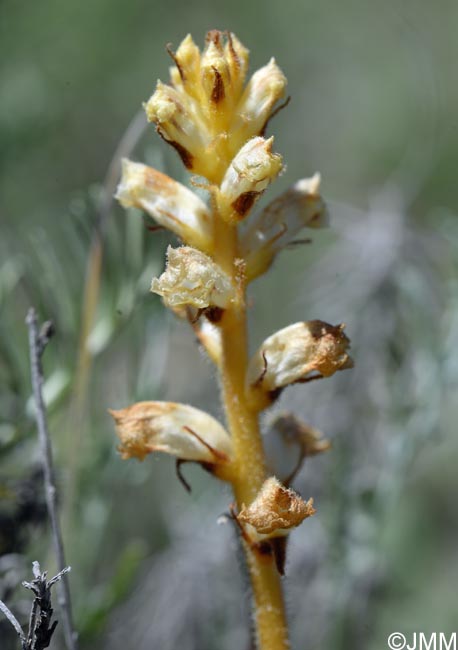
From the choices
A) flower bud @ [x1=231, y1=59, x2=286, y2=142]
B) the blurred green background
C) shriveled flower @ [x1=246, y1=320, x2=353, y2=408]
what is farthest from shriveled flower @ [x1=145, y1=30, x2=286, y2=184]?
the blurred green background

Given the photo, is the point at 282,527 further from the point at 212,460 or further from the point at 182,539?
the point at 182,539


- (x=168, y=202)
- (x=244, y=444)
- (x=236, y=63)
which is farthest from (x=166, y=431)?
(x=236, y=63)

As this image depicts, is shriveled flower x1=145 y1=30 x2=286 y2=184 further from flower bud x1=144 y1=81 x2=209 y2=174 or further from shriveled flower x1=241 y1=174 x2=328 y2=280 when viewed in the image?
shriveled flower x1=241 y1=174 x2=328 y2=280

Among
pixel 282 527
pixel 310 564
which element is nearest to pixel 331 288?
pixel 310 564

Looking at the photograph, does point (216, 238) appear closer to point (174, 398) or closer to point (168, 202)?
point (168, 202)

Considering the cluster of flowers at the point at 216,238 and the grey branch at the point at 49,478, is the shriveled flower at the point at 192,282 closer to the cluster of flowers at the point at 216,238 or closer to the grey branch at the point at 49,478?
the cluster of flowers at the point at 216,238

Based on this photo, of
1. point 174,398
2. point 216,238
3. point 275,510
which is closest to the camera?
point 275,510
